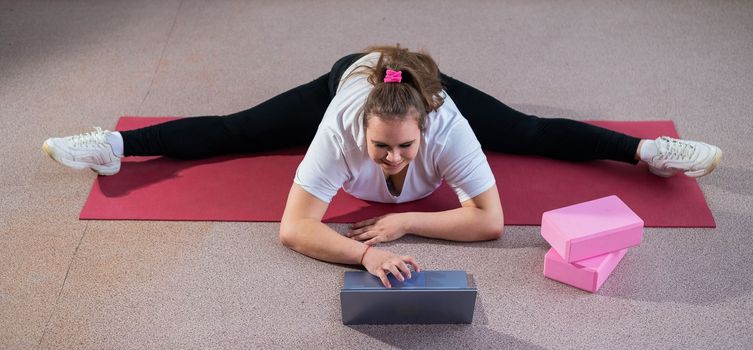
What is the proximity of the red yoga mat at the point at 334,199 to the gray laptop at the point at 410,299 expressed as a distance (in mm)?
425

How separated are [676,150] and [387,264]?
42.6 inches

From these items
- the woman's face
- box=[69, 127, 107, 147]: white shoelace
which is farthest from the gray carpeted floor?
the woman's face

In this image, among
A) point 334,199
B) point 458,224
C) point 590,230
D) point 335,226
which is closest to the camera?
point 590,230

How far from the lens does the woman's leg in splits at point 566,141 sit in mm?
2584

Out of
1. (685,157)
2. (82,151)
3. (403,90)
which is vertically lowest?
(82,151)

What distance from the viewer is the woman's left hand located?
7.84ft

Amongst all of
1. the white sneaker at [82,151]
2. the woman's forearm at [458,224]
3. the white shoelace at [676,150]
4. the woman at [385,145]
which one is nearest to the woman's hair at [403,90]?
the woman at [385,145]

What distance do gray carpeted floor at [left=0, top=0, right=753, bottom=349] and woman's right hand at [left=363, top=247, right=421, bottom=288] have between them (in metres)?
0.15

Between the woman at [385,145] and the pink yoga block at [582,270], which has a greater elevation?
the woman at [385,145]

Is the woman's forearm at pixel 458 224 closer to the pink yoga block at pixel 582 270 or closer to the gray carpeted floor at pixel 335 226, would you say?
the gray carpeted floor at pixel 335 226

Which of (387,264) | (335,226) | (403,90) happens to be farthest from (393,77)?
(335,226)

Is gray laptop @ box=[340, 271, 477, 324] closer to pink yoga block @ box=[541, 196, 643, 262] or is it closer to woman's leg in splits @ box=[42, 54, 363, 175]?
pink yoga block @ box=[541, 196, 643, 262]

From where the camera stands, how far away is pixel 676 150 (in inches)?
102

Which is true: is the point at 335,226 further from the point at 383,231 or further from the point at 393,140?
the point at 393,140
